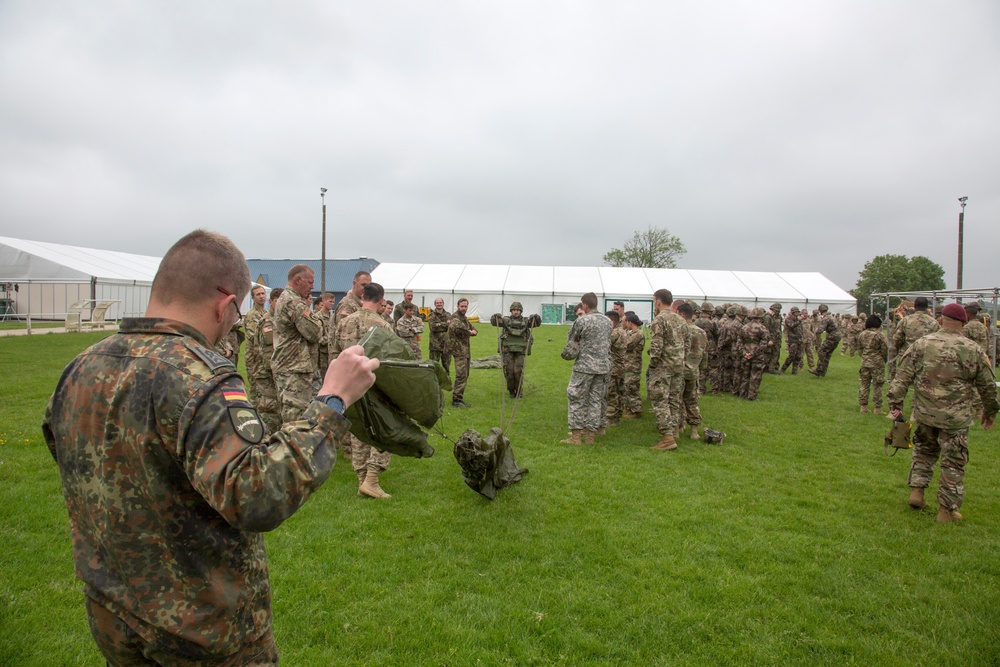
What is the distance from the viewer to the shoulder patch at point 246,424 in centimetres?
146

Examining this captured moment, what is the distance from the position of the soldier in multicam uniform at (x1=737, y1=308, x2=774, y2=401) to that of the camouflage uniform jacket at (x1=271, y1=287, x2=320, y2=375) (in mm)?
9854

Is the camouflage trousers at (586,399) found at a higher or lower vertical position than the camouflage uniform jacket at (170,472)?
lower

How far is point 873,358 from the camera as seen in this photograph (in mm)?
11875

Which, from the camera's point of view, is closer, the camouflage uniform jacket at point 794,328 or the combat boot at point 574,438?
the combat boot at point 574,438

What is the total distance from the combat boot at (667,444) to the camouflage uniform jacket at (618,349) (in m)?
2.02

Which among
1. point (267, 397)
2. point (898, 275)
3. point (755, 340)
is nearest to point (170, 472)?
point (267, 397)

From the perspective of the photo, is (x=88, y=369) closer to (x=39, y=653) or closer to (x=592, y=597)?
(x=39, y=653)

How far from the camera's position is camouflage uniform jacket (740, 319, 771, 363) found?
12453 millimetres

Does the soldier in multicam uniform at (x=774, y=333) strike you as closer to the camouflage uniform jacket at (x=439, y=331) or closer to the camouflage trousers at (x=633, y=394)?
the camouflage trousers at (x=633, y=394)

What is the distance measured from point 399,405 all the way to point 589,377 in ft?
17.4

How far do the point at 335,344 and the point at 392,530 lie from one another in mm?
2344

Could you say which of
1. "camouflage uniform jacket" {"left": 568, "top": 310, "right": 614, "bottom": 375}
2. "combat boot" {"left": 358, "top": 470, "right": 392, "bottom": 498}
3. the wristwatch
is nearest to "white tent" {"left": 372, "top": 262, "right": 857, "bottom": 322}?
"camouflage uniform jacket" {"left": 568, "top": 310, "right": 614, "bottom": 375}

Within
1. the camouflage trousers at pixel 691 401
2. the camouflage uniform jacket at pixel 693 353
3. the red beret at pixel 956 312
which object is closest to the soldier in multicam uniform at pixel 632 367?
the camouflage uniform jacket at pixel 693 353

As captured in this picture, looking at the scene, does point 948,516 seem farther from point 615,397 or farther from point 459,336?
point 459,336
